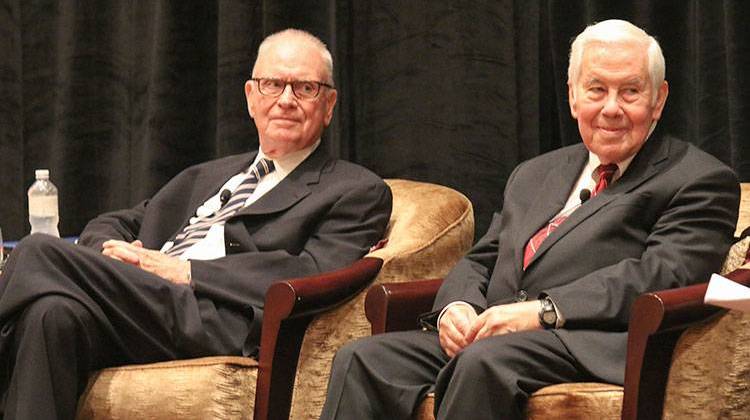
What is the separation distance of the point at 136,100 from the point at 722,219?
2.53 meters

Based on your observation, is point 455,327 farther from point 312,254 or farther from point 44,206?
point 44,206

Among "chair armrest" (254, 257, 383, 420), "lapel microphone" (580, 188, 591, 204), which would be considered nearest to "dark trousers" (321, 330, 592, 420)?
"chair armrest" (254, 257, 383, 420)

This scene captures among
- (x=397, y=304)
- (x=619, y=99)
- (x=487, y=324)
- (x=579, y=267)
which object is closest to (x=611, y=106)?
(x=619, y=99)

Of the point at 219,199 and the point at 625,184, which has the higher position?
the point at 625,184

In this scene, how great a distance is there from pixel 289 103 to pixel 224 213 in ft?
1.23

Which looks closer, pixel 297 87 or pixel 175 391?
pixel 175 391

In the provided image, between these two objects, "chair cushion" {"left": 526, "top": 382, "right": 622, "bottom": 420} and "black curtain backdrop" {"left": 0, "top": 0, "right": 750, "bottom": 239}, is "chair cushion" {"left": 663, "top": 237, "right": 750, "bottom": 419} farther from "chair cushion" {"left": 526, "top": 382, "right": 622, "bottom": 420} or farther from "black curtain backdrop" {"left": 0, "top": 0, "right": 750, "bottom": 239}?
"black curtain backdrop" {"left": 0, "top": 0, "right": 750, "bottom": 239}

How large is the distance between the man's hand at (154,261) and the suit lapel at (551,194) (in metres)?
0.92

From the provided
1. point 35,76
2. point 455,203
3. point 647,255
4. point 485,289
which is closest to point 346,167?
point 455,203

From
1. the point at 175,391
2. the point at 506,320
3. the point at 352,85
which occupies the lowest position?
the point at 175,391

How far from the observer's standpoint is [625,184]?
322 centimetres

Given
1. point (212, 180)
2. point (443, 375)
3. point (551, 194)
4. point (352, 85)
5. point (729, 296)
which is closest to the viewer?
point (729, 296)

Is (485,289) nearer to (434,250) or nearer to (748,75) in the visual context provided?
(434,250)

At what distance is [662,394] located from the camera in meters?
2.83
